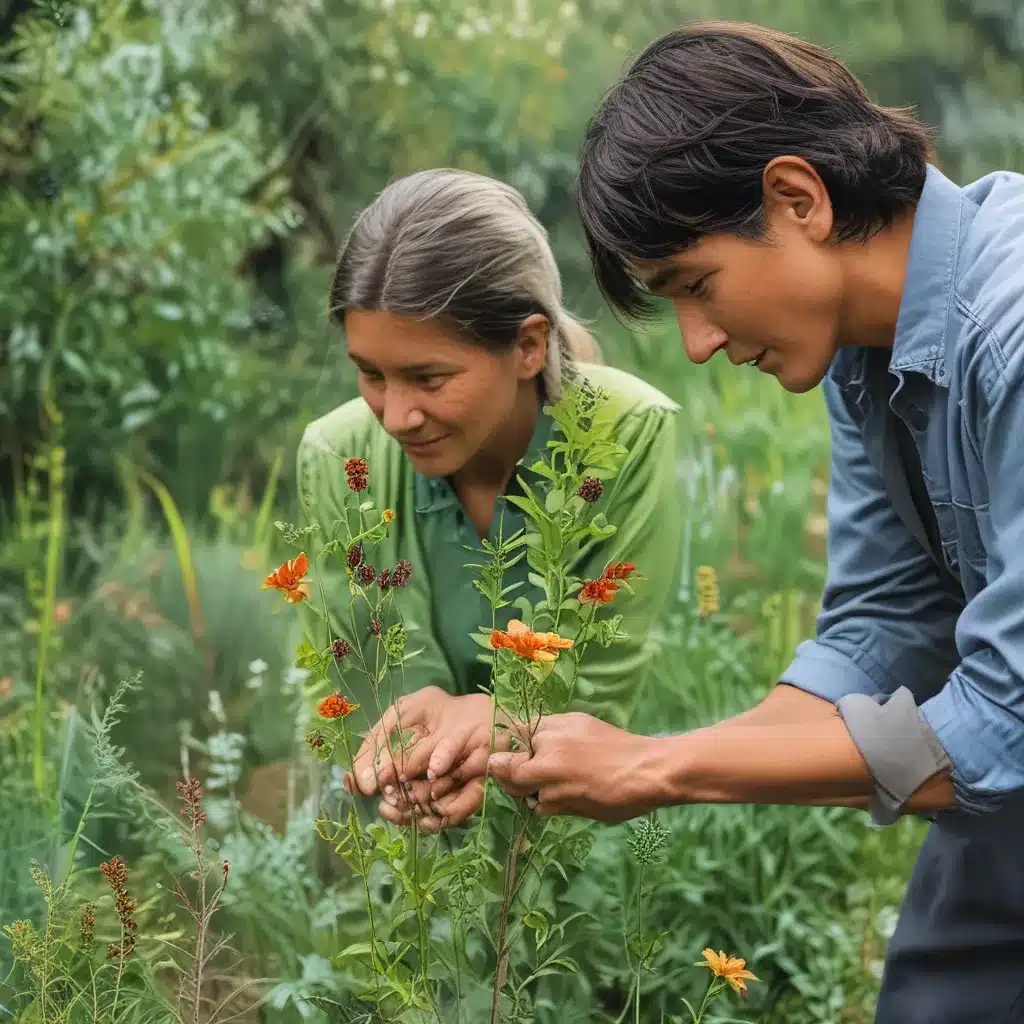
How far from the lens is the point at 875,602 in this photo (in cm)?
212

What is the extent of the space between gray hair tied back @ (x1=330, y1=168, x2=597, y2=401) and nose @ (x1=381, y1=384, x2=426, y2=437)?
0.12 metres

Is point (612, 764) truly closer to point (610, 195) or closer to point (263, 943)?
point (610, 195)

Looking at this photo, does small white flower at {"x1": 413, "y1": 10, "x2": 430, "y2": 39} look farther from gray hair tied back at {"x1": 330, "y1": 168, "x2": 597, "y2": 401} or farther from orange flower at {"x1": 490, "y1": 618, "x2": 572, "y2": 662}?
orange flower at {"x1": 490, "y1": 618, "x2": 572, "y2": 662}

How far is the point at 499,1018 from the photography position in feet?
6.03

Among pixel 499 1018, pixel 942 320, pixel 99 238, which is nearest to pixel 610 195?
pixel 942 320

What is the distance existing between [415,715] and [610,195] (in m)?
0.84

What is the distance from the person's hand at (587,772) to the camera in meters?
1.66

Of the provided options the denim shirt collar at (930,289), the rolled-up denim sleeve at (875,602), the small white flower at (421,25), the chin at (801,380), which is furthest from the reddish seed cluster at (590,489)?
the small white flower at (421,25)

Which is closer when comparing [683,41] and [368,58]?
[683,41]

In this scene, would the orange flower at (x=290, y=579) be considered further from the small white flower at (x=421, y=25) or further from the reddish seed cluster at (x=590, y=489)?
the small white flower at (x=421, y=25)

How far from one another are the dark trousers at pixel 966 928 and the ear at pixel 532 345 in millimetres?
947

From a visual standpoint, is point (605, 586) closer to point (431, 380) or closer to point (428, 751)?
point (428, 751)

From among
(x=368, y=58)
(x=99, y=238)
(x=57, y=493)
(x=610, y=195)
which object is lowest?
(x=57, y=493)

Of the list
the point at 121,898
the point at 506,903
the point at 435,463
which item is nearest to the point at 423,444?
the point at 435,463
